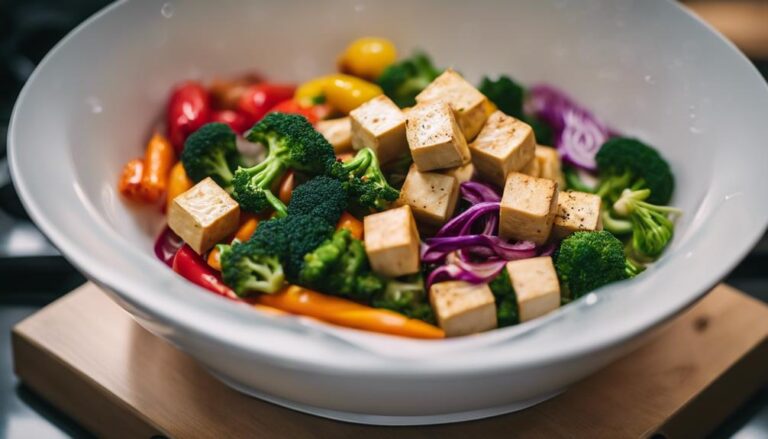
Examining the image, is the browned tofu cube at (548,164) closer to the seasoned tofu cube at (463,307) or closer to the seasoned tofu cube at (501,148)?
the seasoned tofu cube at (501,148)

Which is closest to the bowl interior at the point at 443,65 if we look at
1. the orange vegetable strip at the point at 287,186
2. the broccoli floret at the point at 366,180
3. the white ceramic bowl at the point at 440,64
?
the white ceramic bowl at the point at 440,64

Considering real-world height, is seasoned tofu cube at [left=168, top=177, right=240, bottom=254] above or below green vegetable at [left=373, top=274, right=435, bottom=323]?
below

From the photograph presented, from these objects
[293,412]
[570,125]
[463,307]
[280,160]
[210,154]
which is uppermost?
[570,125]

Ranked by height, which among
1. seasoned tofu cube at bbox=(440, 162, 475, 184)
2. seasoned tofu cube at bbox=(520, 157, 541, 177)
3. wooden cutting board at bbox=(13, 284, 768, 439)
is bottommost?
wooden cutting board at bbox=(13, 284, 768, 439)

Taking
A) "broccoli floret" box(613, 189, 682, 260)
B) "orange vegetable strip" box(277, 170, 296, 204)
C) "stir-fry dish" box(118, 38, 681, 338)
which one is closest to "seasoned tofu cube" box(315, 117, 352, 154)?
"stir-fry dish" box(118, 38, 681, 338)

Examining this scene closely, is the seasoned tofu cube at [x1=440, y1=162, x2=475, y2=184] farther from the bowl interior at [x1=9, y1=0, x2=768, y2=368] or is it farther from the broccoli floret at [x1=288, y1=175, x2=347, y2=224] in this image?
the bowl interior at [x1=9, y1=0, x2=768, y2=368]

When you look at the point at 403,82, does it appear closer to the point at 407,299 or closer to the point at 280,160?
the point at 280,160

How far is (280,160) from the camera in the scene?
167 cm

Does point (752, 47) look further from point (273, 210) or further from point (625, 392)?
point (273, 210)

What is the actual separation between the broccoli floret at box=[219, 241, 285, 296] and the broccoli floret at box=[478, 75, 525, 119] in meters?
0.83

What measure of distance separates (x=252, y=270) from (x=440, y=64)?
3.49ft

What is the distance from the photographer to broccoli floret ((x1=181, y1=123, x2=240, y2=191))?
175 cm

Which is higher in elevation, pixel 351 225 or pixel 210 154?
pixel 351 225

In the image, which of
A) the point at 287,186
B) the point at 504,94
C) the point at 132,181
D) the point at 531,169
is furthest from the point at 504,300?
the point at 132,181
